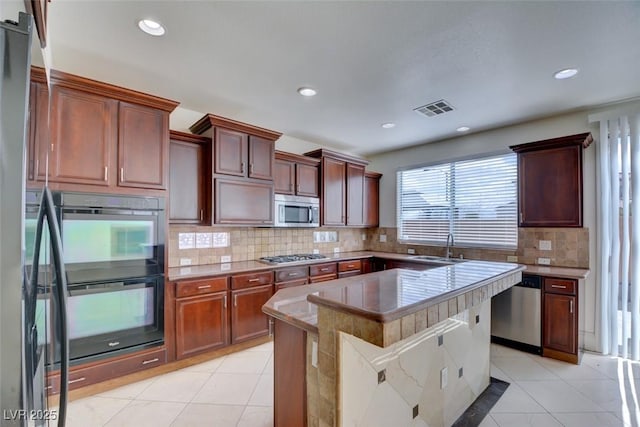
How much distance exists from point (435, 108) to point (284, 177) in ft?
6.60

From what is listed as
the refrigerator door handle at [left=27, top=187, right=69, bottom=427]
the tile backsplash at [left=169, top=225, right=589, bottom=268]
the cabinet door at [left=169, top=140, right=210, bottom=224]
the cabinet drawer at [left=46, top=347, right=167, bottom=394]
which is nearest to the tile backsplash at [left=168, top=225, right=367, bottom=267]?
the tile backsplash at [left=169, top=225, right=589, bottom=268]

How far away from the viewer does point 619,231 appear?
304 cm

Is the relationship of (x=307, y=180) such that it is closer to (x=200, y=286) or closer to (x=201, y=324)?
(x=200, y=286)

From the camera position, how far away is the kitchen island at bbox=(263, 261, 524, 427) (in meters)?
1.21

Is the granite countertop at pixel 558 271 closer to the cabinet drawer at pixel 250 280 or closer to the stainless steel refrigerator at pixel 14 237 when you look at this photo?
the cabinet drawer at pixel 250 280

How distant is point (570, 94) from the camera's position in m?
2.87

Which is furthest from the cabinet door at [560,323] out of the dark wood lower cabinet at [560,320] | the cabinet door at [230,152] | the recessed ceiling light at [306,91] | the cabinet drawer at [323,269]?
the cabinet door at [230,152]

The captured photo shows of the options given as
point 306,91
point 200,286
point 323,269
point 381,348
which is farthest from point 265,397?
point 306,91

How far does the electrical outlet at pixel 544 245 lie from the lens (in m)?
3.47

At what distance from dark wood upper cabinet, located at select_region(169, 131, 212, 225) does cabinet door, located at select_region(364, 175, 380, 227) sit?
9.18 ft

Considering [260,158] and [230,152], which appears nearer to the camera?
[230,152]

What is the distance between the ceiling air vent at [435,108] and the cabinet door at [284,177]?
174 cm

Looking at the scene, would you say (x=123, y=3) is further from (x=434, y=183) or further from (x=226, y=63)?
(x=434, y=183)

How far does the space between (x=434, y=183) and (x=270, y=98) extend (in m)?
2.92
